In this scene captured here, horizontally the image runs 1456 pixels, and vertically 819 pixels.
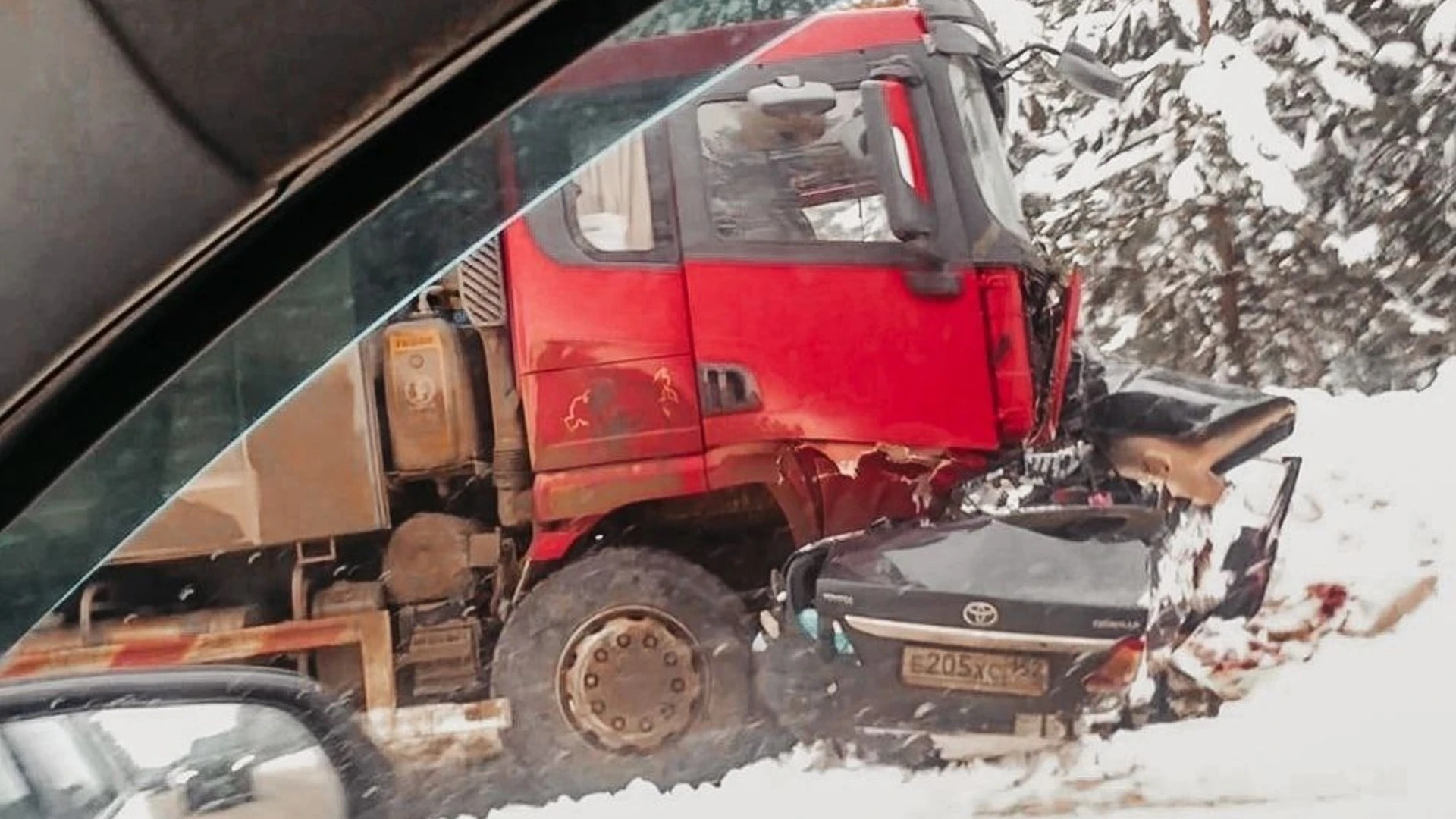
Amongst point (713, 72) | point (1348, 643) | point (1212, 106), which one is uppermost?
point (1212, 106)

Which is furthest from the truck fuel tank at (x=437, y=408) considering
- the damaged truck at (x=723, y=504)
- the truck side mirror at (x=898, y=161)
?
the truck side mirror at (x=898, y=161)

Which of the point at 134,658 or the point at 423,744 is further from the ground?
the point at 134,658

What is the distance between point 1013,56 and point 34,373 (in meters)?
1.61

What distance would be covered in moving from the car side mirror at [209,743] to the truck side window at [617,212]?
609mm

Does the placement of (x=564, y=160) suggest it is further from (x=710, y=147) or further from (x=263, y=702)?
(x=263, y=702)

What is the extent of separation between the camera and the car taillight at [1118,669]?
172cm

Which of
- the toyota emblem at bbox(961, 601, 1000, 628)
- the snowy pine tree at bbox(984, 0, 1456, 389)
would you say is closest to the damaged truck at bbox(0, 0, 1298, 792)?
the toyota emblem at bbox(961, 601, 1000, 628)

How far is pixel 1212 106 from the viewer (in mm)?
1771

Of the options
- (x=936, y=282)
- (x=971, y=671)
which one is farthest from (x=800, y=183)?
(x=971, y=671)

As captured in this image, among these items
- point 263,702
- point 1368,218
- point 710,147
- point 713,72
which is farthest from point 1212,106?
point 713,72

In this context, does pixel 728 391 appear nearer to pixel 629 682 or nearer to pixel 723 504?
pixel 723 504

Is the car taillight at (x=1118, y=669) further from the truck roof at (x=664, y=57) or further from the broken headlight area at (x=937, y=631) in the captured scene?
the truck roof at (x=664, y=57)

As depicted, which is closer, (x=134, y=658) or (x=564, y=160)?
(x=564, y=160)

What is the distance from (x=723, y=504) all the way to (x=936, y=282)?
35cm
